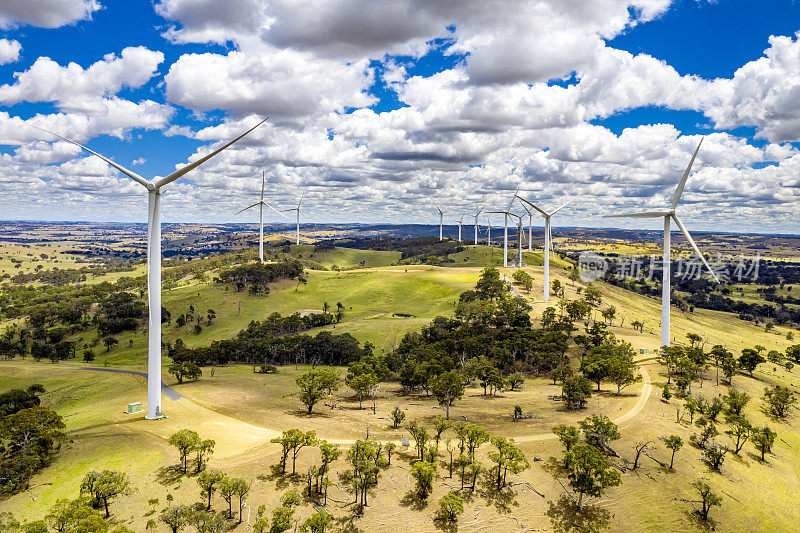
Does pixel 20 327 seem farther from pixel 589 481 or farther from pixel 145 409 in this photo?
pixel 589 481

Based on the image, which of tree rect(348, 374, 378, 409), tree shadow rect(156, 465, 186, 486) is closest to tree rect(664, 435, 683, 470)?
tree rect(348, 374, 378, 409)

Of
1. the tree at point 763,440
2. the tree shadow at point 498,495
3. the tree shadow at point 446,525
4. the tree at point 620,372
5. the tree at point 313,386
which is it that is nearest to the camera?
the tree shadow at point 446,525

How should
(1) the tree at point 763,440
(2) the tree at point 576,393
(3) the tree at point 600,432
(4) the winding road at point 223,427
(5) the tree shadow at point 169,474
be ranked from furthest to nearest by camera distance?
(2) the tree at point 576,393, (1) the tree at point 763,440, (4) the winding road at point 223,427, (3) the tree at point 600,432, (5) the tree shadow at point 169,474

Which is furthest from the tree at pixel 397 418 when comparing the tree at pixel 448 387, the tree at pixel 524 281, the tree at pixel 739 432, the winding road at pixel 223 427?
the tree at pixel 524 281

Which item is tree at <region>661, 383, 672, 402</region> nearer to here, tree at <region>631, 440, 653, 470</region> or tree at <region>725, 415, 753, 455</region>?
tree at <region>725, 415, 753, 455</region>

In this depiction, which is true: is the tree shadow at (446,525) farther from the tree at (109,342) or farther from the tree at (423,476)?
the tree at (109,342)

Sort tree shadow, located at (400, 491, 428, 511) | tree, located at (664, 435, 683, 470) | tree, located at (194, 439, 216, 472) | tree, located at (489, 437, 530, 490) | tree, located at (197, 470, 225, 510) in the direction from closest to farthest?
tree, located at (197, 470, 225, 510) → tree shadow, located at (400, 491, 428, 511) → tree, located at (489, 437, 530, 490) → tree, located at (194, 439, 216, 472) → tree, located at (664, 435, 683, 470)

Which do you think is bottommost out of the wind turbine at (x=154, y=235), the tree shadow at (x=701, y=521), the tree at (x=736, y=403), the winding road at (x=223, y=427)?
the tree shadow at (x=701, y=521)
